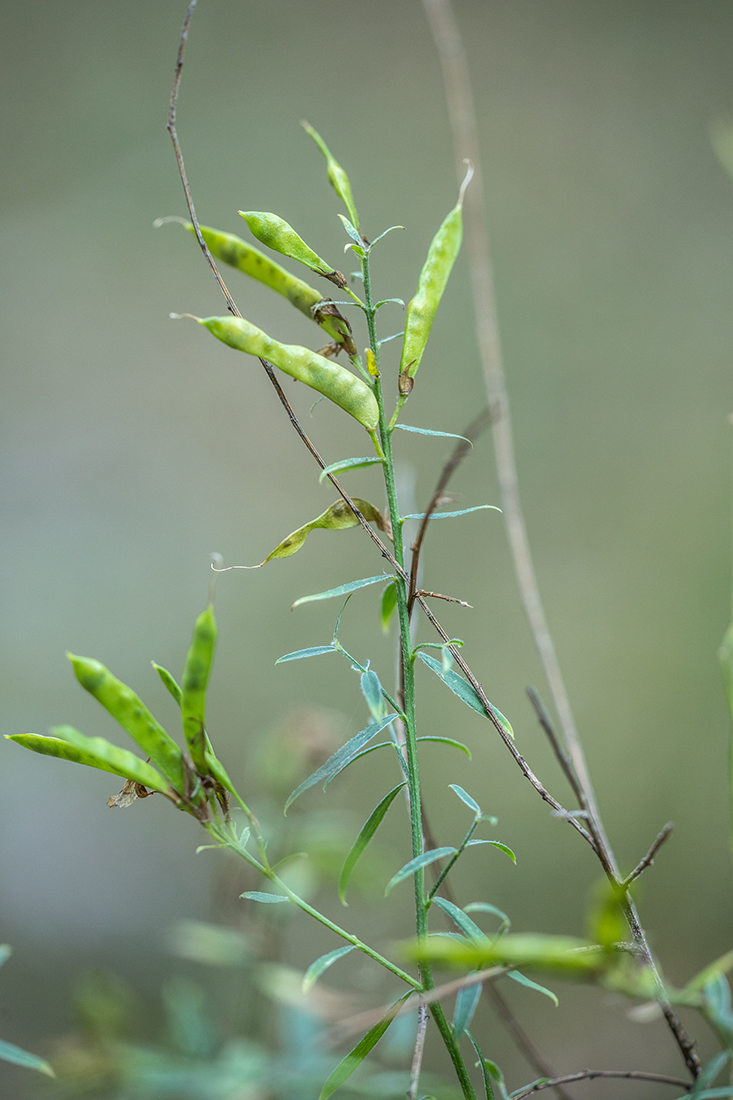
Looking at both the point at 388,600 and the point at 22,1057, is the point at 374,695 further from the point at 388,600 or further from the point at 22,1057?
the point at 22,1057

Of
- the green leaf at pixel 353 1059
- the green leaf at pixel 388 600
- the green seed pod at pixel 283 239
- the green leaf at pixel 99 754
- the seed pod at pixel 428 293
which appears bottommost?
the green leaf at pixel 353 1059

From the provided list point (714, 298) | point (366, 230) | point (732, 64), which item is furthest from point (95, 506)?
point (732, 64)

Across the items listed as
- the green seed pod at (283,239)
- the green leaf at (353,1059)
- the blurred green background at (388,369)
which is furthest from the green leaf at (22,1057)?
the blurred green background at (388,369)

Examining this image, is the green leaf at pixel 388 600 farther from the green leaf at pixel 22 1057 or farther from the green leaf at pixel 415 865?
the green leaf at pixel 22 1057

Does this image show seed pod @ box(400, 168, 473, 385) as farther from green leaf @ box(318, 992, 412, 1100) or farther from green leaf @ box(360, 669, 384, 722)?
green leaf @ box(318, 992, 412, 1100)

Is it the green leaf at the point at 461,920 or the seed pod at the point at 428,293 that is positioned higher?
the seed pod at the point at 428,293

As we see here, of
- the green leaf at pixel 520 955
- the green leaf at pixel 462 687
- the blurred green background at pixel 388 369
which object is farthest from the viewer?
the blurred green background at pixel 388 369
